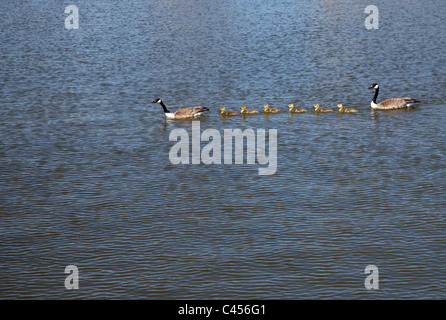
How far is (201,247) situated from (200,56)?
1042 inches

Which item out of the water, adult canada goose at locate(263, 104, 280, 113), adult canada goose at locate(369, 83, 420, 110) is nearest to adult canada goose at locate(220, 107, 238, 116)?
the water

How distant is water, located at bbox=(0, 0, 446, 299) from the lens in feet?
52.8

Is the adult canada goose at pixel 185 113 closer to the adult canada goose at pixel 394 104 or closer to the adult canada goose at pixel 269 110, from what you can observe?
the adult canada goose at pixel 269 110

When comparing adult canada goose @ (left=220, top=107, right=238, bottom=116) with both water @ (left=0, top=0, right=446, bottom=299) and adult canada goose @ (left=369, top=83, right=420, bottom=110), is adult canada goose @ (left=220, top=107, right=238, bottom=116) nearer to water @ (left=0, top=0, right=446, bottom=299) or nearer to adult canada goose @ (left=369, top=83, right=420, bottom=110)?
water @ (left=0, top=0, right=446, bottom=299)

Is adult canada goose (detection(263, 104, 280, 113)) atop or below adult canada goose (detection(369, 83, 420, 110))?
below

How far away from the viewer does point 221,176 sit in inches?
895

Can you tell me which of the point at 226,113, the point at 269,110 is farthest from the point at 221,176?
the point at 269,110

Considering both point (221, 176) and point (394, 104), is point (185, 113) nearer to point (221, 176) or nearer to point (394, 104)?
point (221, 176)

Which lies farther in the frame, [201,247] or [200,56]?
[200,56]

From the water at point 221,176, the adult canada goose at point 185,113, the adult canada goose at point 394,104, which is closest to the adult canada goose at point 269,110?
the water at point 221,176
